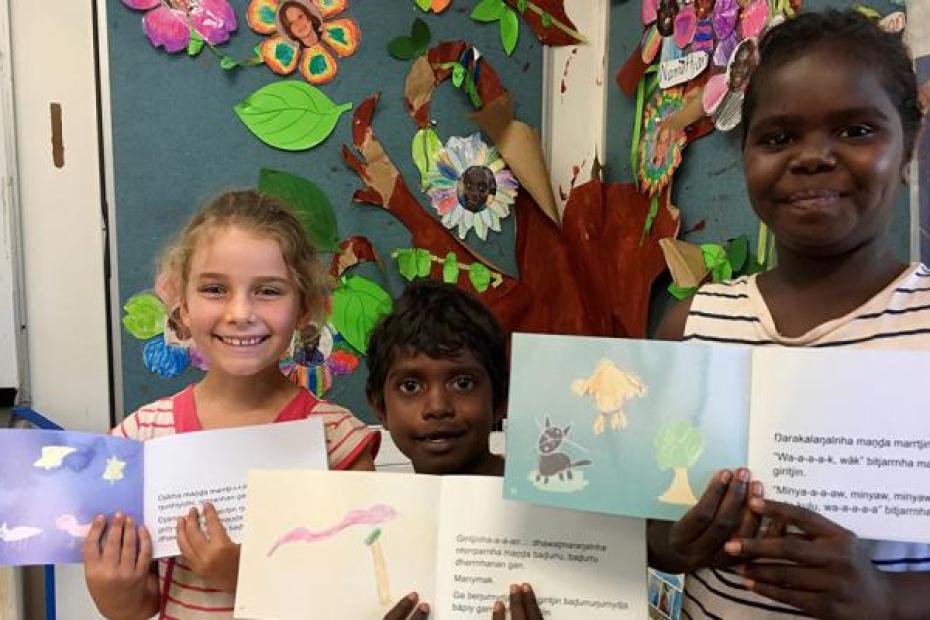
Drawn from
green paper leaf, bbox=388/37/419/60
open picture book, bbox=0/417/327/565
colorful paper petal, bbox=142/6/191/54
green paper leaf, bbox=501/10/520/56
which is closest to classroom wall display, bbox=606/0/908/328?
green paper leaf, bbox=501/10/520/56

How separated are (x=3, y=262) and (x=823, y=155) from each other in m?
1.59

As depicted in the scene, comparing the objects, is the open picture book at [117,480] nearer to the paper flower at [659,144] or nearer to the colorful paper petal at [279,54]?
the paper flower at [659,144]

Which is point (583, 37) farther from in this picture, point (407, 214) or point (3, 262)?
point (3, 262)

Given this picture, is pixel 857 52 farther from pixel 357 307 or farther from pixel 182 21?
pixel 182 21

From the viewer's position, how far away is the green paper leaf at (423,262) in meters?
1.83

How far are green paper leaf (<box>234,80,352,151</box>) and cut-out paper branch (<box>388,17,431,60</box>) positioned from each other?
0.19 m

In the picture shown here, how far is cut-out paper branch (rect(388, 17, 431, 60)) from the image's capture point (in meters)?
1.78

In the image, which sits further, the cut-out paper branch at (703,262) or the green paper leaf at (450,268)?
the green paper leaf at (450,268)

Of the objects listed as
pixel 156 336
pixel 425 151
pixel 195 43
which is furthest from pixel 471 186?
pixel 156 336

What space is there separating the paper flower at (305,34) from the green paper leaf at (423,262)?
0.44m

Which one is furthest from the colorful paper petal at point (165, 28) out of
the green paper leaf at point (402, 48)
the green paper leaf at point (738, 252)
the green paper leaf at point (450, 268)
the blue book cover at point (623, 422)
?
the blue book cover at point (623, 422)

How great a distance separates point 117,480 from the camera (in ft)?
2.95

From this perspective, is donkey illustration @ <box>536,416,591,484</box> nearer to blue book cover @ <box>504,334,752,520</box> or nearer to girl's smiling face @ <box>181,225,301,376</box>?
blue book cover @ <box>504,334,752,520</box>

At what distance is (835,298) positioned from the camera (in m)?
0.75
